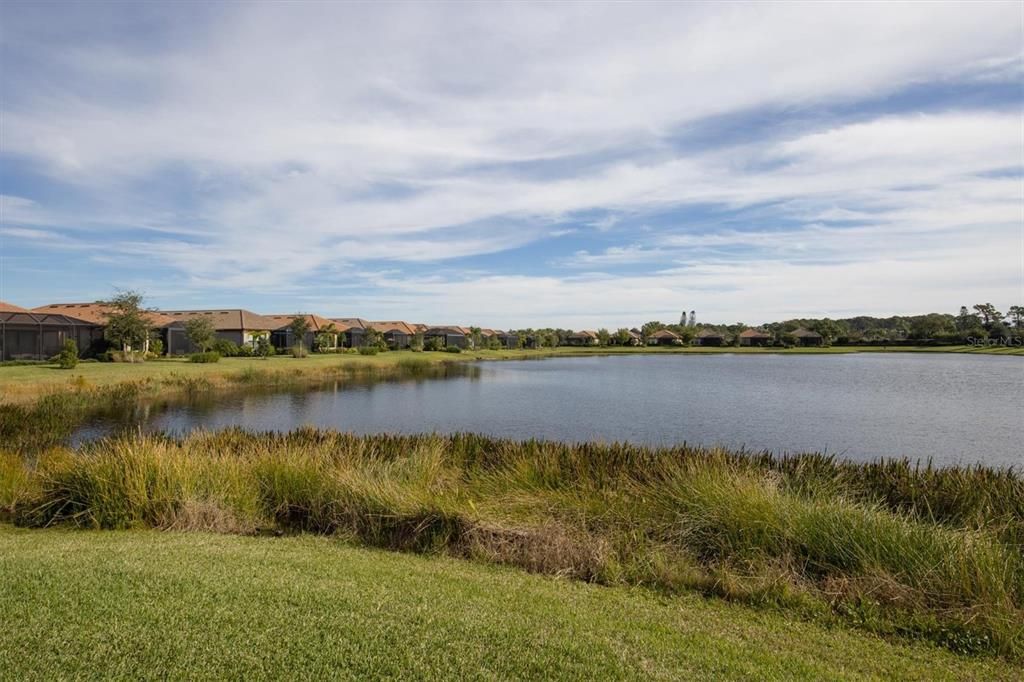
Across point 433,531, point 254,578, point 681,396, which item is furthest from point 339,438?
point 681,396

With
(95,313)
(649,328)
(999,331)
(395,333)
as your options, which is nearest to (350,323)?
(395,333)

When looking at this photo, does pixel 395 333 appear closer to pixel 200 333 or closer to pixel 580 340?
pixel 200 333

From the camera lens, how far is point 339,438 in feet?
36.8

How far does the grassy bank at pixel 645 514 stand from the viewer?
4969 millimetres

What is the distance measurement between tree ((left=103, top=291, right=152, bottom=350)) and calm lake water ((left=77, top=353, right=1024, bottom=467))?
12049mm

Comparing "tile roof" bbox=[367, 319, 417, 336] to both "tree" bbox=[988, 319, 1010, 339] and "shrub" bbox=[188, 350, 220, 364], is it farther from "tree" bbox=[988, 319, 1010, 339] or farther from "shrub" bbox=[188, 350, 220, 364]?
"tree" bbox=[988, 319, 1010, 339]

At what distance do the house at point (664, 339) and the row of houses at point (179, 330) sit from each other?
110 ft

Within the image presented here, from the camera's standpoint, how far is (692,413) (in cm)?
2180

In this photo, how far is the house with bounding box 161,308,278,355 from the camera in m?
43.8

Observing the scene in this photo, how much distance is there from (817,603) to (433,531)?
3.77 m

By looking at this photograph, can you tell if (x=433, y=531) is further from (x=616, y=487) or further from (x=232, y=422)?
(x=232, y=422)

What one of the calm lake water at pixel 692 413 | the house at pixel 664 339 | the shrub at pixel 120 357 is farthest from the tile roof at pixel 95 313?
the house at pixel 664 339

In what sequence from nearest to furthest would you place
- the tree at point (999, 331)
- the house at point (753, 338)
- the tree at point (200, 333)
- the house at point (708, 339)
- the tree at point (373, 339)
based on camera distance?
the tree at point (200, 333)
the tree at point (373, 339)
the tree at point (999, 331)
the house at point (753, 338)
the house at point (708, 339)

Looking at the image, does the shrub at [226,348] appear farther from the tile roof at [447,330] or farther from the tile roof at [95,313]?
the tile roof at [447,330]
